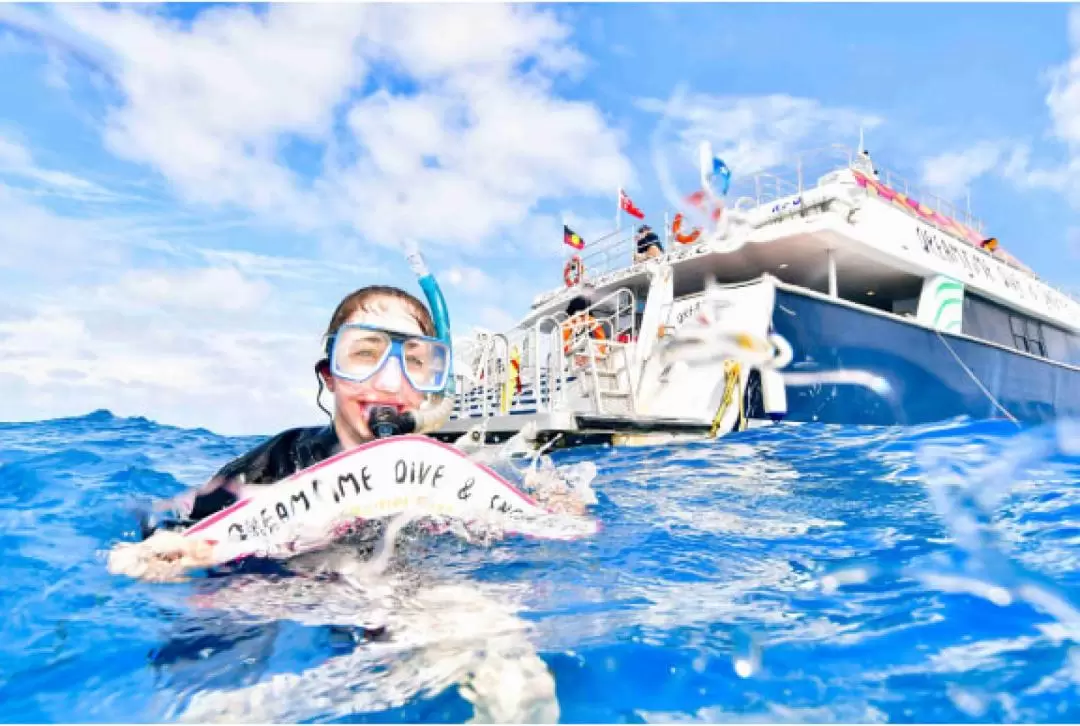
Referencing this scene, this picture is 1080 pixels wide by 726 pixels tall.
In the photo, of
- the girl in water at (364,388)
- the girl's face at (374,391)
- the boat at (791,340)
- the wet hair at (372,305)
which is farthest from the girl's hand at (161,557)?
the boat at (791,340)

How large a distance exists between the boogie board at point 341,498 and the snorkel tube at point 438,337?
0.60 ft

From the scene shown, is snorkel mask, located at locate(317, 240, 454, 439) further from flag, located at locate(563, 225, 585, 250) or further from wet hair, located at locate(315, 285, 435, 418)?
flag, located at locate(563, 225, 585, 250)

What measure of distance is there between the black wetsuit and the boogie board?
0.60 feet

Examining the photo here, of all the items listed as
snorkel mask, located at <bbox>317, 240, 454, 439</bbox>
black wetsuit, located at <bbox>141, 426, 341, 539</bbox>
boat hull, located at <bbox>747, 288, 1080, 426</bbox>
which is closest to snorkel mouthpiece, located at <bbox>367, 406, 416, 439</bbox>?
snorkel mask, located at <bbox>317, 240, 454, 439</bbox>

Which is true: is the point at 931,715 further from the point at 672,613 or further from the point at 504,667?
the point at 504,667

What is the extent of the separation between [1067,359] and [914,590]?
17835 millimetres

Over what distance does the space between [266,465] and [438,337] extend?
3.15ft

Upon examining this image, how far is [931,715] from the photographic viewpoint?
5.65ft

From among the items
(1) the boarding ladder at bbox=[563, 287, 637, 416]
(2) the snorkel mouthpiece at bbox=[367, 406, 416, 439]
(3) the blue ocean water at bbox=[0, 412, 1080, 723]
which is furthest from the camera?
(1) the boarding ladder at bbox=[563, 287, 637, 416]

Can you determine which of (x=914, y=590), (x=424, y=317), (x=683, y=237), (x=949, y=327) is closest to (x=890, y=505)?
(x=914, y=590)

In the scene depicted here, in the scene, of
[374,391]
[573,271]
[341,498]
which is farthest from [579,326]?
[341,498]

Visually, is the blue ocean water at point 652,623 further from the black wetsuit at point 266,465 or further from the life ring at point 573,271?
the life ring at point 573,271

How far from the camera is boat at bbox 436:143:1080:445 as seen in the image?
9195 millimetres

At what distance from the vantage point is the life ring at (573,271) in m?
13.9
